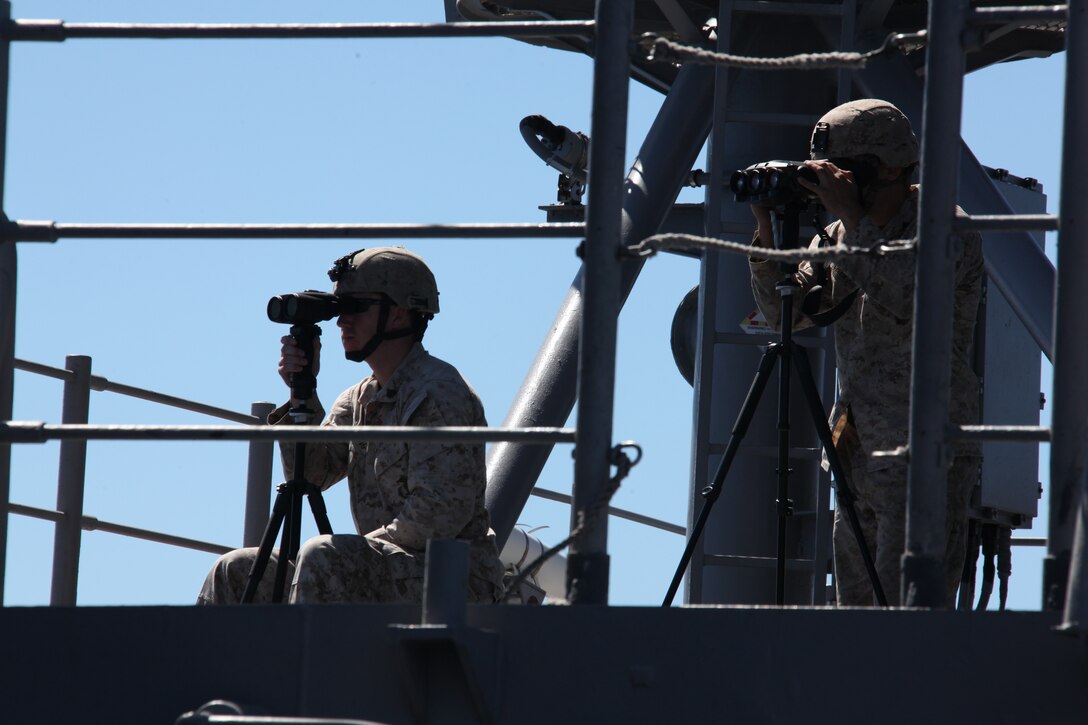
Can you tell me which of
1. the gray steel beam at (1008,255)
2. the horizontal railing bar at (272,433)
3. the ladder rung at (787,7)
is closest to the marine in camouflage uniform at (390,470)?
the horizontal railing bar at (272,433)

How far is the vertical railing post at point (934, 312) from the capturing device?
2.88m

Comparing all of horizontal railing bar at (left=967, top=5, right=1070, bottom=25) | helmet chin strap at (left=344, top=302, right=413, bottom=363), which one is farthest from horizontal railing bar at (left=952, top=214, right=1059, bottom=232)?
helmet chin strap at (left=344, top=302, right=413, bottom=363)

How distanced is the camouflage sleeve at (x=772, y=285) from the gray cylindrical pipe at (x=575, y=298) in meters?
1.89

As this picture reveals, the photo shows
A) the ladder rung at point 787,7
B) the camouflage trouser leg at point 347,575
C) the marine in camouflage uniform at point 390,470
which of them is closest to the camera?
the camouflage trouser leg at point 347,575

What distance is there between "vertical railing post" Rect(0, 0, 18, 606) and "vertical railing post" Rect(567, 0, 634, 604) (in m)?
1.09

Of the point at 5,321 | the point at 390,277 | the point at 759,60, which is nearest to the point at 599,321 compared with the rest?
the point at 759,60

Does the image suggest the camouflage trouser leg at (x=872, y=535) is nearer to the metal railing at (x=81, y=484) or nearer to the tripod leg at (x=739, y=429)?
the tripod leg at (x=739, y=429)

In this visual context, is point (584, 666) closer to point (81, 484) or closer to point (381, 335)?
point (381, 335)

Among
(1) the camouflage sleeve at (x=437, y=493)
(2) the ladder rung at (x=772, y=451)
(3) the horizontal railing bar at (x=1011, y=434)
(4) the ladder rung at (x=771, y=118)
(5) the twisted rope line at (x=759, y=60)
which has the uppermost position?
(4) the ladder rung at (x=771, y=118)

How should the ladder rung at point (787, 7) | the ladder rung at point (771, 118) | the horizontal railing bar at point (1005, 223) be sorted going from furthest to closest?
the ladder rung at point (787, 7)
the ladder rung at point (771, 118)
the horizontal railing bar at point (1005, 223)

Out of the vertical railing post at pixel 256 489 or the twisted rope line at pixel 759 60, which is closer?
the twisted rope line at pixel 759 60

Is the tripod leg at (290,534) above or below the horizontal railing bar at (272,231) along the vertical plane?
below

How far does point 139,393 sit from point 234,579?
6.31 ft

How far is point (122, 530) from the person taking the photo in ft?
21.2
